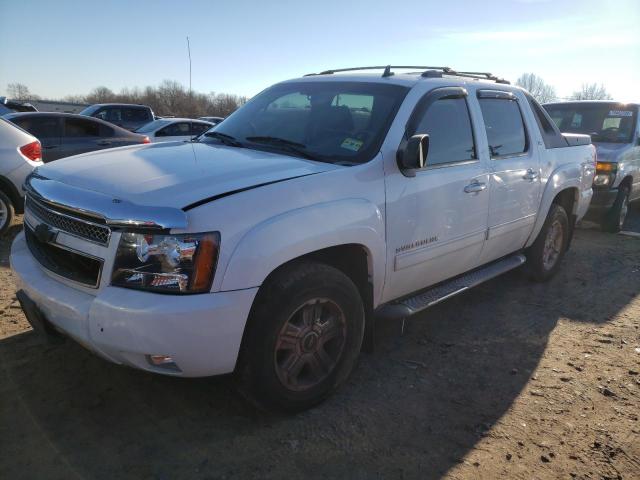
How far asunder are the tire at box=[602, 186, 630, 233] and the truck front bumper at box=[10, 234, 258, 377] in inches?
282

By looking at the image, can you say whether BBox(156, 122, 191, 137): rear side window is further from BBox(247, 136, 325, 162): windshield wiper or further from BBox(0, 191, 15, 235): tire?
BBox(247, 136, 325, 162): windshield wiper

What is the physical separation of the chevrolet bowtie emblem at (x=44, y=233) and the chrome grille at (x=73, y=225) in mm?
27

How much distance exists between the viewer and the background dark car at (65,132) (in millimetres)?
8305

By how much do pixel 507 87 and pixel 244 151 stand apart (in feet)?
8.48

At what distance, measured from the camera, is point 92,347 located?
96.2 inches

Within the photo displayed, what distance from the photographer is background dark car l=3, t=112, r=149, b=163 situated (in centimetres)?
830

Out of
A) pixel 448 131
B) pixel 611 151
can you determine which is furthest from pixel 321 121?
pixel 611 151

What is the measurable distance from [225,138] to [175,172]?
1.09 m

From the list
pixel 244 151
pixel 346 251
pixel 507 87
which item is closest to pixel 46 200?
pixel 244 151

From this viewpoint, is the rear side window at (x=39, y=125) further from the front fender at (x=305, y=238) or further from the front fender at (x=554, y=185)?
the front fender at (x=554, y=185)

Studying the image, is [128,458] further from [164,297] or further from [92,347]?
[164,297]

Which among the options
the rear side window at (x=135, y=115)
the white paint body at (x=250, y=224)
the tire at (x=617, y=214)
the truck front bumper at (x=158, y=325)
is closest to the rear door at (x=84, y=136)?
the white paint body at (x=250, y=224)

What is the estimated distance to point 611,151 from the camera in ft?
24.9

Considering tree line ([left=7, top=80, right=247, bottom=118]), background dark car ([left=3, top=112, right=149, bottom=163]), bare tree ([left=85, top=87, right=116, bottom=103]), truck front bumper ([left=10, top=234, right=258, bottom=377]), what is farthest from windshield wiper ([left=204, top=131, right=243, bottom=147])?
bare tree ([left=85, top=87, right=116, bottom=103])
